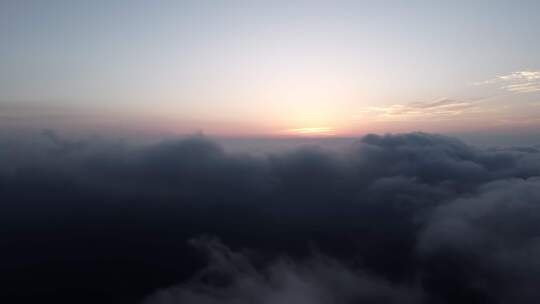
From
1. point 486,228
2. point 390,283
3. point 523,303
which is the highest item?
point 486,228

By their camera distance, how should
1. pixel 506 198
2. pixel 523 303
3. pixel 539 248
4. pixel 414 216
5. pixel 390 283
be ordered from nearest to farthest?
pixel 523 303 < pixel 539 248 < pixel 390 283 < pixel 506 198 < pixel 414 216

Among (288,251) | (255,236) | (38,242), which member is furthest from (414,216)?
(38,242)

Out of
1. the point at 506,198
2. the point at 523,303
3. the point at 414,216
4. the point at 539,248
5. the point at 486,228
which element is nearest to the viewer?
the point at 523,303

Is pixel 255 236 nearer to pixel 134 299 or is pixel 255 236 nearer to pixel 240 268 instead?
pixel 240 268

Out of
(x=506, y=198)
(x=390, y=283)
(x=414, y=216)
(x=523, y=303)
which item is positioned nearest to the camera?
(x=523, y=303)

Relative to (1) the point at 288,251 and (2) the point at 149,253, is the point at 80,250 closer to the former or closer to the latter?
(2) the point at 149,253

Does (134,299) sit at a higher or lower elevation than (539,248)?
lower

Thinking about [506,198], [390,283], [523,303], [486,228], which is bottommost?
[390,283]

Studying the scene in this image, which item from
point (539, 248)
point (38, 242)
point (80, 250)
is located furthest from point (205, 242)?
point (539, 248)

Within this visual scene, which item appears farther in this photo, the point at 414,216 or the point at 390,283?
the point at 414,216

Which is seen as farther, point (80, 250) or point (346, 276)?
point (80, 250)
